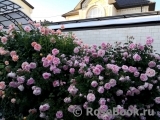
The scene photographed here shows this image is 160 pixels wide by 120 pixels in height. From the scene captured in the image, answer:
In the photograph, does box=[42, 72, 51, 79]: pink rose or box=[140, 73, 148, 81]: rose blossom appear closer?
box=[140, 73, 148, 81]: rose blossom

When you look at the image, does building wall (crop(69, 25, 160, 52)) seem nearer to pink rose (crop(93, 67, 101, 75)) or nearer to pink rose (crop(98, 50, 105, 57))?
pink rose (crop(98, 50, 105, 57))

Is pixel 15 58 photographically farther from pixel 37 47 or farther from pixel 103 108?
pixel 103 108

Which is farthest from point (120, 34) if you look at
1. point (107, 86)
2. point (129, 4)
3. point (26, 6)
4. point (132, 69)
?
point (129, 4)

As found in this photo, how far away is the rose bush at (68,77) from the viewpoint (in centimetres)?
231

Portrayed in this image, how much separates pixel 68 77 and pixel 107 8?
39.1 feet

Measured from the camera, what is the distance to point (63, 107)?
2.41m

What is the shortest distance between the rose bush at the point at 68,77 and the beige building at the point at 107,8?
36.0ft

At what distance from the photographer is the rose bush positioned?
7.59 ft

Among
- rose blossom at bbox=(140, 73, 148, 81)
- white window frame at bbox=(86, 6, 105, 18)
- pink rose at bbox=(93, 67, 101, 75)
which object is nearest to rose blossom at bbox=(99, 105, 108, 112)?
pink rose at bbox=(93, 67, 101, 75)

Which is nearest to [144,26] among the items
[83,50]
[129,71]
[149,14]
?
[149,14]

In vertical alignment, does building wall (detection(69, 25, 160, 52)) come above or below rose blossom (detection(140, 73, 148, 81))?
above

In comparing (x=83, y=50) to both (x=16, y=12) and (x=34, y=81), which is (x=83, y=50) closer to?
(x=34, y=81)

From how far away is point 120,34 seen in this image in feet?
17.1

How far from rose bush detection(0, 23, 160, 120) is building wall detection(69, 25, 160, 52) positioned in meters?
2.09
